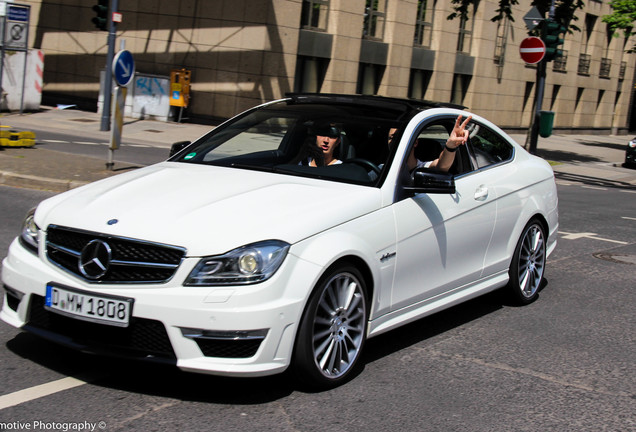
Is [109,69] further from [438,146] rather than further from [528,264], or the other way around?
[438,146]

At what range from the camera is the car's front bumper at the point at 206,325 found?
3.94 meters

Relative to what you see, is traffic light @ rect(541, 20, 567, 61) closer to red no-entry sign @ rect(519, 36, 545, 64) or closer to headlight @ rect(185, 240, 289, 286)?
red no-entry sign @ rect(519, 36, 545, 64)

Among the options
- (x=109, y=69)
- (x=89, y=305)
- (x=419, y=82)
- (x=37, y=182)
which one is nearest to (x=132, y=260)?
(x=89, y=305)

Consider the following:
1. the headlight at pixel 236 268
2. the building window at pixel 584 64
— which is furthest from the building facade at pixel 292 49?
the headlight at pixel 236 268

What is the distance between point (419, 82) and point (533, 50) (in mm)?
13437

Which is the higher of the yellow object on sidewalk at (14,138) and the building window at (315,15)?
the building window at (315,15)

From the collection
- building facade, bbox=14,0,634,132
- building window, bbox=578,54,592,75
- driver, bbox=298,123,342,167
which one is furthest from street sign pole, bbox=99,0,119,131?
building window, bbox=578,54,592,75

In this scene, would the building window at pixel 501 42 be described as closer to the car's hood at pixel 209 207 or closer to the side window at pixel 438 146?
the side window at pixel 438 146

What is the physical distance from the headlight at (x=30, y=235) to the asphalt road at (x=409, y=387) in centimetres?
62

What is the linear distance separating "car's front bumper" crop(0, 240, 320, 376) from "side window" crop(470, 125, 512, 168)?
236 cm

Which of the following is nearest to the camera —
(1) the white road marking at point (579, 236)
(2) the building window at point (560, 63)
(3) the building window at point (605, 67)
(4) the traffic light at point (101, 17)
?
(1) the white road marking at point (579, 236)

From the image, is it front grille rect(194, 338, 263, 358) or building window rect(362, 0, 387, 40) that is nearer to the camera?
front grille rect(194, 338, 263, 358)

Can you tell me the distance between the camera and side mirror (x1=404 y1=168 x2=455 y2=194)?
505 cm

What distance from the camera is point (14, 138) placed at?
14.4m
